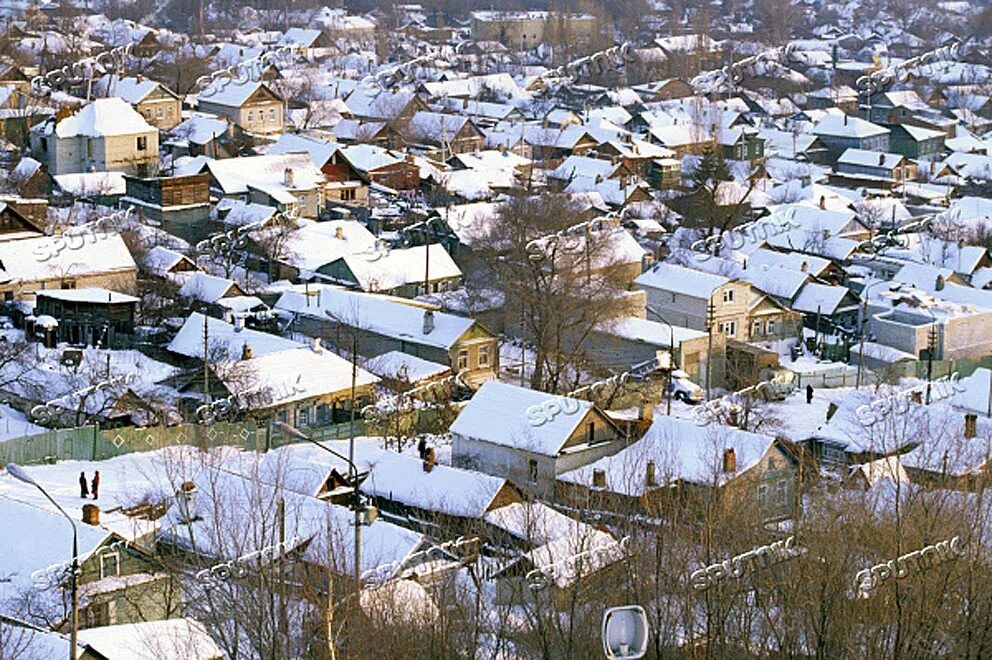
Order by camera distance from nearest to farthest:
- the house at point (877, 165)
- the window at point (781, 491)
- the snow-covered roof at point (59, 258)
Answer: the window at point (781, 491)
the snow-covered roof at point (59, 258)
the house at point (877, 165)

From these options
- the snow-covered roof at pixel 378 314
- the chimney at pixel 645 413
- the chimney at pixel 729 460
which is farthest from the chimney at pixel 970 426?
the snow-covered roof at pixel 378 314

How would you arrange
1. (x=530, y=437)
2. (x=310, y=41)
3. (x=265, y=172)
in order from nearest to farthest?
(x=530, y=437)
(x=265, y=172)
(x=310, y=41)

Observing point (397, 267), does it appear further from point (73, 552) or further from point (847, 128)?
point (847, 128)

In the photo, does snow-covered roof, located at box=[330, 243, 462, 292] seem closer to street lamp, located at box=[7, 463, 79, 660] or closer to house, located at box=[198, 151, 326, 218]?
house, located at box=[198, 151, 326, 218]

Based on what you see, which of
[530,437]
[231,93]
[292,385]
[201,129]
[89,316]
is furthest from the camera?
[231,93]

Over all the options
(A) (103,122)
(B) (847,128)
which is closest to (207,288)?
(A) (103,122)

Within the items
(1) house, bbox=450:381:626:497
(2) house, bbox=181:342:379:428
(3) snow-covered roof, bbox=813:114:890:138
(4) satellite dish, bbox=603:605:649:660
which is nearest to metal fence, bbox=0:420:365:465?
(2) house, bbox=181:342:379:428

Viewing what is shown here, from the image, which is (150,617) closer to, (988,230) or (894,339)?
(894,339)

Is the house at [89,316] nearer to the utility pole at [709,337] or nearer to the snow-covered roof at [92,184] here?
the utility pole at [709,337]
